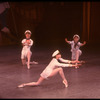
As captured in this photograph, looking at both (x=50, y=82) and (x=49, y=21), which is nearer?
(x=50, y=82)

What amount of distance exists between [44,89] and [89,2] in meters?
12.3

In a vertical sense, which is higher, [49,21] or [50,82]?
[49,21]

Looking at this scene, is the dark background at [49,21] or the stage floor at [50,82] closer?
the stage floor at [50,82]

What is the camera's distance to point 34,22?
20594mm

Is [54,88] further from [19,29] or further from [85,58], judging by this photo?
[19,29]

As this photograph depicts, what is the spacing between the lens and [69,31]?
69.9 feet

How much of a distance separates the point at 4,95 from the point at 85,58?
6.03 m

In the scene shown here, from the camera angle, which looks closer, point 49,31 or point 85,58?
point 85,58

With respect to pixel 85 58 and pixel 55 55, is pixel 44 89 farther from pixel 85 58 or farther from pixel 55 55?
pixel 85 58

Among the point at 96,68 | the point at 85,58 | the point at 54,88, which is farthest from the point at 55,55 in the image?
the point at 85,58

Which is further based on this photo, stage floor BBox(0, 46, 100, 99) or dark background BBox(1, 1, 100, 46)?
dark background BBox(1, 1, 100, 46)

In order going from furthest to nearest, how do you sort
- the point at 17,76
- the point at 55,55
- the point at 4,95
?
1. the point at 17,76
2. the point at 55,55
3. the point at 4,95

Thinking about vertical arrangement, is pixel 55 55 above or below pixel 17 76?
above

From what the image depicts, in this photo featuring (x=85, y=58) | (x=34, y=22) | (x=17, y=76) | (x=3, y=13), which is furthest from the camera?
(x=34, y=22)
